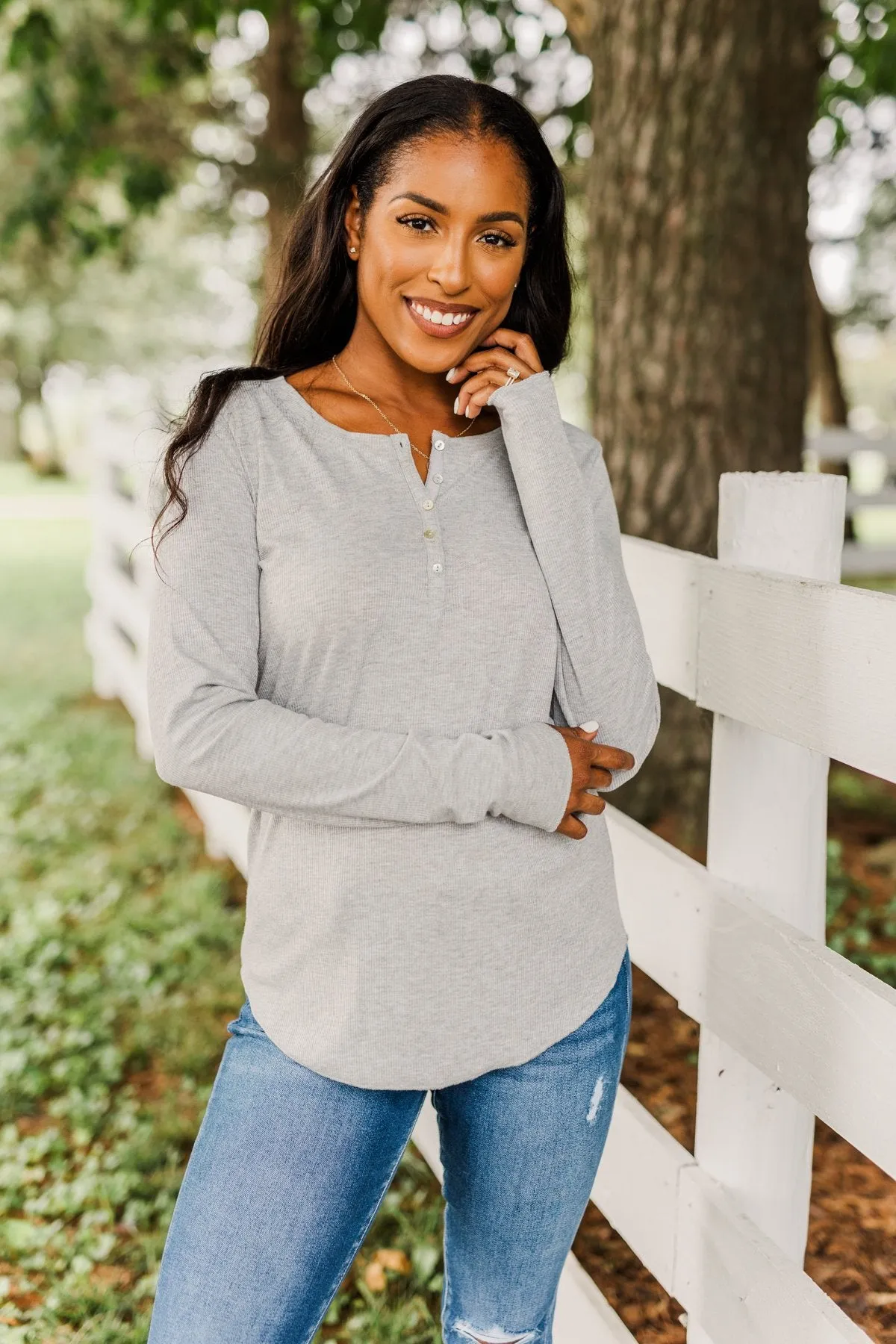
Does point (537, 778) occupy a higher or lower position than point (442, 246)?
lower

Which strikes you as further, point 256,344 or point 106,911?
point 106,911

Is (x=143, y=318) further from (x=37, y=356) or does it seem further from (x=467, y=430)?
(x=467, y=430)

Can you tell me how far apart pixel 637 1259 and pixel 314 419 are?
2.12 metres

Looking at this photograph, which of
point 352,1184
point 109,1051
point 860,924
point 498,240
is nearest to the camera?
point 352,1184

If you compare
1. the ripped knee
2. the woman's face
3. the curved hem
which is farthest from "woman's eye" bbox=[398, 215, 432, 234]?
the ripped knee

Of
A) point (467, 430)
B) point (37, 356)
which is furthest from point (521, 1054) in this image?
point (37, 356)


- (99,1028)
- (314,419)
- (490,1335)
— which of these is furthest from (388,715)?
(99,1028)

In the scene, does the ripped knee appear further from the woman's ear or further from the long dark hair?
the woman's ear

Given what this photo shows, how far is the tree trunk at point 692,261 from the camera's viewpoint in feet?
12.5

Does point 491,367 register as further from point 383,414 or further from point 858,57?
point 858,57

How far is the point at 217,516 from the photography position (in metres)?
1.65

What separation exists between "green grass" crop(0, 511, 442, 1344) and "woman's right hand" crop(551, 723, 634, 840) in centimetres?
152

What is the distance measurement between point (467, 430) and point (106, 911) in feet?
11.7

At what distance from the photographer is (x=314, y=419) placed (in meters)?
1.79
